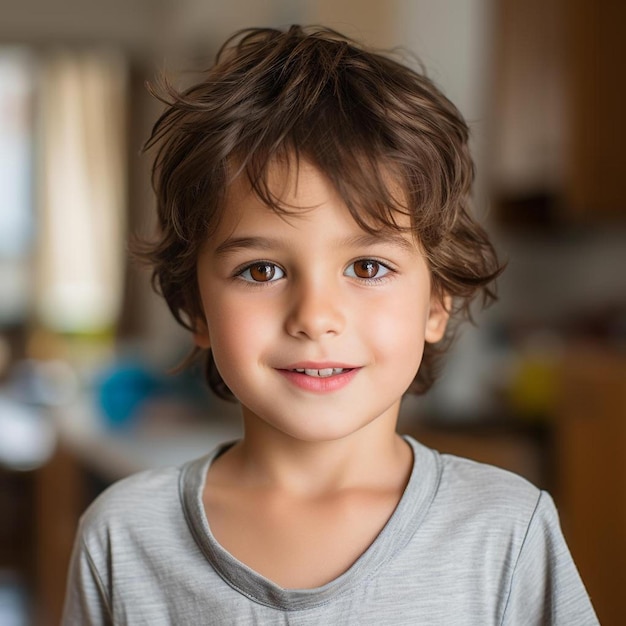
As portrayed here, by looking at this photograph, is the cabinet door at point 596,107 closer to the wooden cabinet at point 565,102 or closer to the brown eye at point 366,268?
the wooden cabinet at point 565,102

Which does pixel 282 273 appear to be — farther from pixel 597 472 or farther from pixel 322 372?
pixel 597 472

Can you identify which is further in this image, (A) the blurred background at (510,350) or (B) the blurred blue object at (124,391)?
(B) the blurred blue object at (124,391)

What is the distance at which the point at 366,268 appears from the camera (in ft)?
2.85

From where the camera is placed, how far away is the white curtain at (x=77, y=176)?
6828mm

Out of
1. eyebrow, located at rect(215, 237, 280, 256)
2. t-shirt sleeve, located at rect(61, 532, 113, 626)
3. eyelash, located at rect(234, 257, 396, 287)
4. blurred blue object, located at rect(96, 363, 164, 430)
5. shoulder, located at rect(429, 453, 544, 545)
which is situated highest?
eyebrow, located at rect(215, 237, 280, 256)

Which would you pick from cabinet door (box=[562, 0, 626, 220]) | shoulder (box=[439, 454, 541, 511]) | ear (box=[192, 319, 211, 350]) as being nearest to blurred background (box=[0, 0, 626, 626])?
cabinet door (box=[562, 0, 626, 220])

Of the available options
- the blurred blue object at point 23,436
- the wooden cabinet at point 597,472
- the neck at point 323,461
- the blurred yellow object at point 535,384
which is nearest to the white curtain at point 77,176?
the blurred blue object at point 23,436

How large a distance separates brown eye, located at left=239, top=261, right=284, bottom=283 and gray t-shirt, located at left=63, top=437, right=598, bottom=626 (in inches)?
8.5

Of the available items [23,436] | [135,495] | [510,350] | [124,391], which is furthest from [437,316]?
[23,436]

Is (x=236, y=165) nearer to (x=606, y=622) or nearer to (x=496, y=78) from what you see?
(x=606, y=622)

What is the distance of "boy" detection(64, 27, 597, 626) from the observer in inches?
33.5

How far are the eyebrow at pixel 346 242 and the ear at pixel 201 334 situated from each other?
0.13 meters

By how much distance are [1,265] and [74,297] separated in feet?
1.70

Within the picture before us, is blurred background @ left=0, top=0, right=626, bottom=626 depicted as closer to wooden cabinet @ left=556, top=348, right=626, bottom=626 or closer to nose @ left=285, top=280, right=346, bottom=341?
wooden cabinet @ left=556, top=348, right=626, bottom=626
